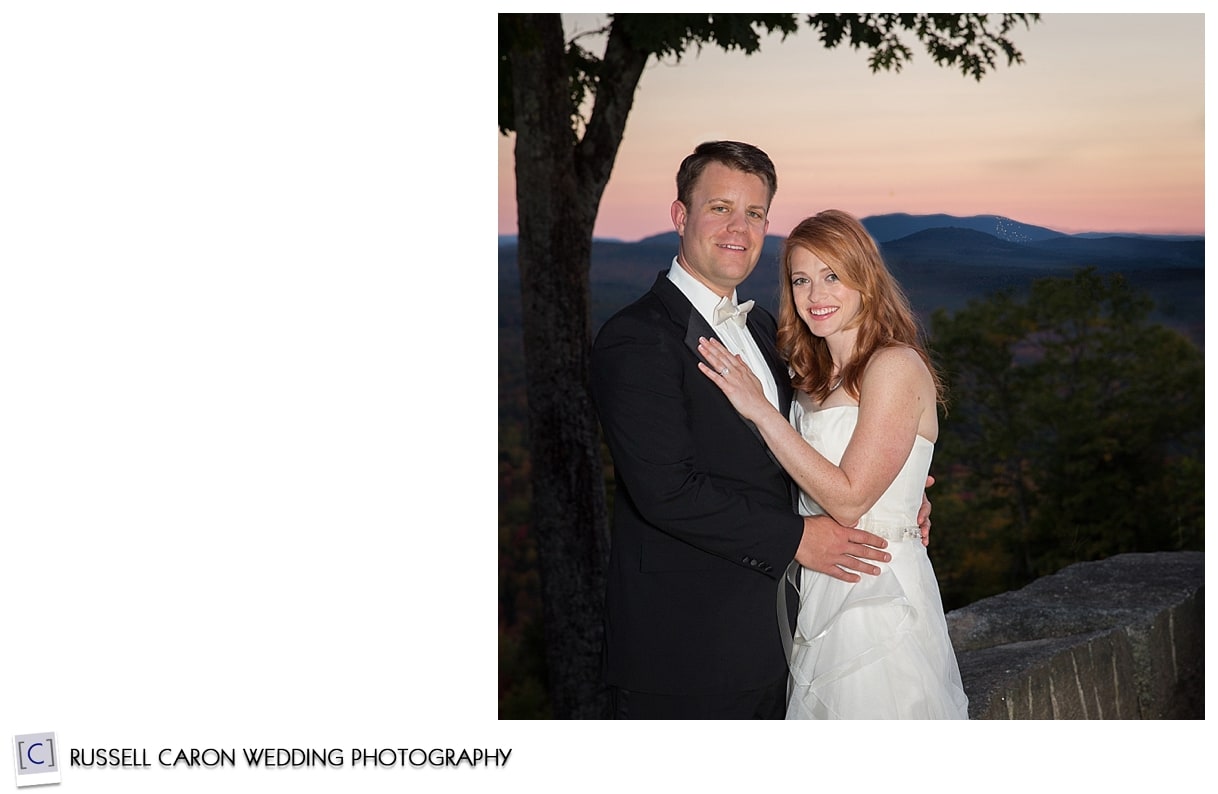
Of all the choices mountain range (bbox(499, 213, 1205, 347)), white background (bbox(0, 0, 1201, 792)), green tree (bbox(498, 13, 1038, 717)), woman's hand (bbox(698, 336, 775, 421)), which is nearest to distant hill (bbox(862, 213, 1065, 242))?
mountain range (bbox(499, 213, 1205, 347))

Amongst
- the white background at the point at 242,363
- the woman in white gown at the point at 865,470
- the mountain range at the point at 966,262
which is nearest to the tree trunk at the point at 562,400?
the mountain range at the point at 966,262

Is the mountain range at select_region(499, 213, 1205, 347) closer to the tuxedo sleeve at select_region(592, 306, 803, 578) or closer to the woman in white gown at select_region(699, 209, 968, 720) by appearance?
the woman in white gown at select_region(699, 209, 968, 720)

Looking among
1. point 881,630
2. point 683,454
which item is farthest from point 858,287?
point 881,630

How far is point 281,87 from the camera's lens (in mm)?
3119

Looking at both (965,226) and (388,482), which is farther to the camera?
(965,226)

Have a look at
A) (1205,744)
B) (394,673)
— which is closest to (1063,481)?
(1205,744)

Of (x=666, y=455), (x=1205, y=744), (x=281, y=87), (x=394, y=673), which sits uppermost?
(x=281, y=87)

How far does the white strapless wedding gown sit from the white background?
0.51 feet

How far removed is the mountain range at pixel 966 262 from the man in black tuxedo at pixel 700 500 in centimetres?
147

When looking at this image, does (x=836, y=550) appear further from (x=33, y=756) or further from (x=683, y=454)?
(x=33, y=756)

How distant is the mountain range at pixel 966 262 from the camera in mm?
4953

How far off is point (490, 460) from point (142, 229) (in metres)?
1.06

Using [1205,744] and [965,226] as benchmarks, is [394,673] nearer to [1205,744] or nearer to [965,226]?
[1205,744]

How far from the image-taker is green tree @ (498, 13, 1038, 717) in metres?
5.39
